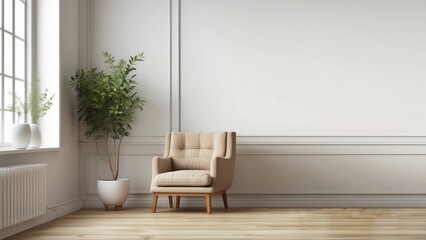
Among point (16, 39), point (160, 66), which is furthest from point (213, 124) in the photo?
point (16, 39)

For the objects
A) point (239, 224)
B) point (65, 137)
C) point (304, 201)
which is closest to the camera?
point (239, 224)

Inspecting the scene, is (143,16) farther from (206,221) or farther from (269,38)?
(206,221)

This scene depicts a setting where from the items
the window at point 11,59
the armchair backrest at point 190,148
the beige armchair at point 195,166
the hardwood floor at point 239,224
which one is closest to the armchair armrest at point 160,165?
the beige armchair at point 195,166

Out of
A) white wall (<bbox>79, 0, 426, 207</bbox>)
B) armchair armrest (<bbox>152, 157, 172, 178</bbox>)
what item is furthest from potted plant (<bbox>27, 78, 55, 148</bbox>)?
armchair armrest (<bbox>152, 157, 172, 178</bbox>)

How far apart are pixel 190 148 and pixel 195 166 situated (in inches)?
7.5

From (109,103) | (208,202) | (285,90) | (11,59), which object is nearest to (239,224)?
(208,202)

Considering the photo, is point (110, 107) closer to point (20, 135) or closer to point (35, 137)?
point (35, 137)

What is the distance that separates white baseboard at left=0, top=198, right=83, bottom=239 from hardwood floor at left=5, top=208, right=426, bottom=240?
0.23 ft

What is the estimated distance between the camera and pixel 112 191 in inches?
234

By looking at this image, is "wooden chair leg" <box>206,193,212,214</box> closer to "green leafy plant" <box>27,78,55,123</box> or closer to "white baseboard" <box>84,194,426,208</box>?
"white baseboard" <box>84,194,426,208</box>

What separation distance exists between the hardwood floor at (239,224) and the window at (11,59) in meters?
0.95

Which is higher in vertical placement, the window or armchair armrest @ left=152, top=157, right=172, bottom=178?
the window

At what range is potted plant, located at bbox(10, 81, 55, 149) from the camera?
15.7 feet

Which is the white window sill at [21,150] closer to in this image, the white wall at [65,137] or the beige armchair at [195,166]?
the white wall at [65,137]
